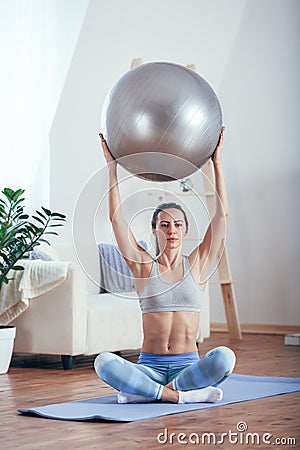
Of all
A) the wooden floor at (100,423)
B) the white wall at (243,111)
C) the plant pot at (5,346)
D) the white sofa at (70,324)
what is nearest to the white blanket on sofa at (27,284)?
the white sofa at (70,324)

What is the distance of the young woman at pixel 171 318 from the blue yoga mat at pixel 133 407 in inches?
2.2

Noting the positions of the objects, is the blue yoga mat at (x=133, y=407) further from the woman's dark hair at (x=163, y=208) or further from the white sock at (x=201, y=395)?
the woman's dark hair at (x=163, y=208)

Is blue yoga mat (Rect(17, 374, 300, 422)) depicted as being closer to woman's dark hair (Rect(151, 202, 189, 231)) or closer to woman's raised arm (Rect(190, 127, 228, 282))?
woman's raised arm (Rect(190, 127, 228, 282))

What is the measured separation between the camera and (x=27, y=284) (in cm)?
390

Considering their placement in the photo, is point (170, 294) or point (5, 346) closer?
point (170, 294)

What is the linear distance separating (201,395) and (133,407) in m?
0.25

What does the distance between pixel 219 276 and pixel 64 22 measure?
183 cm

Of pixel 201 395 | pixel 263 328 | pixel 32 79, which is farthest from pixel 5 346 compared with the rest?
pixel 263 328

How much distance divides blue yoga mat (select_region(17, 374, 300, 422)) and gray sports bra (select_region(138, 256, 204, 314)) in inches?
12.7

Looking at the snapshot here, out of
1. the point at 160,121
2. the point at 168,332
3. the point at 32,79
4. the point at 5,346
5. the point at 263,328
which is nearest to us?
the point at 160,121

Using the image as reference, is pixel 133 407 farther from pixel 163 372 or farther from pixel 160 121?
pixel 160 121

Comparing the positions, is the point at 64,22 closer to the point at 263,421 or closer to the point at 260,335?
the point at 260,335

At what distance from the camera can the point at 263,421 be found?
250 cm

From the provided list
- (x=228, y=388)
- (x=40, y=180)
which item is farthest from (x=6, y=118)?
(x=228, y=388)
